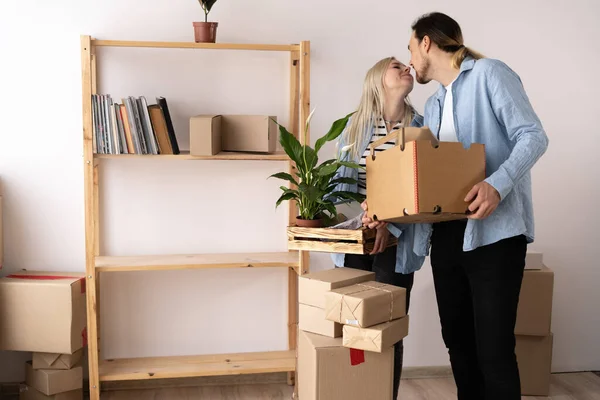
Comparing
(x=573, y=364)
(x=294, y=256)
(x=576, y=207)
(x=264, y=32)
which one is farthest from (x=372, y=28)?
(x=573, y=364)

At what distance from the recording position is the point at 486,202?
1920 millimetres

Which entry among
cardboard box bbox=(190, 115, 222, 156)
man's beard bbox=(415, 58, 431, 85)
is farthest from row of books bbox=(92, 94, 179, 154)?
man's beard bbox=(415, 58, 431, 85)

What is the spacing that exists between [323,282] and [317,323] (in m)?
0.14

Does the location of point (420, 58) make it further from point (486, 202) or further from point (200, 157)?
point (200, 157)

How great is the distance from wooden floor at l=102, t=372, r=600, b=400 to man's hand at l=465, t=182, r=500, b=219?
4.93 ft

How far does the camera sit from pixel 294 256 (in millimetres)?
3162

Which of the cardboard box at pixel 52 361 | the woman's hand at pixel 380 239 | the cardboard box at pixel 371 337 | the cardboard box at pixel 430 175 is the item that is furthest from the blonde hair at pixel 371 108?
the cardboard box at pixel 52 361

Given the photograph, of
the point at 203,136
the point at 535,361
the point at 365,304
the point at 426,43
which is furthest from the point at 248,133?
the point at 535,361

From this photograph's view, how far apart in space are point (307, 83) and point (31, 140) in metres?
1.26

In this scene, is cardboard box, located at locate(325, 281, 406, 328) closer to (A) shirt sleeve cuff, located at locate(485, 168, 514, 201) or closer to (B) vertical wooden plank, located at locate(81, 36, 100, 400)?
(A) shirt sleeve cuff, located at locate(485, 168, 514, 201)

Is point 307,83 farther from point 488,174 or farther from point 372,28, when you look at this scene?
point 488,174

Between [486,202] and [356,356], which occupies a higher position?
[486,202]

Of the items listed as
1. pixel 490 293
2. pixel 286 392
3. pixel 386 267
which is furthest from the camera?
pixel 286 392

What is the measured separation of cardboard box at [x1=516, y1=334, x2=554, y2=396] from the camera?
3.18 meters
